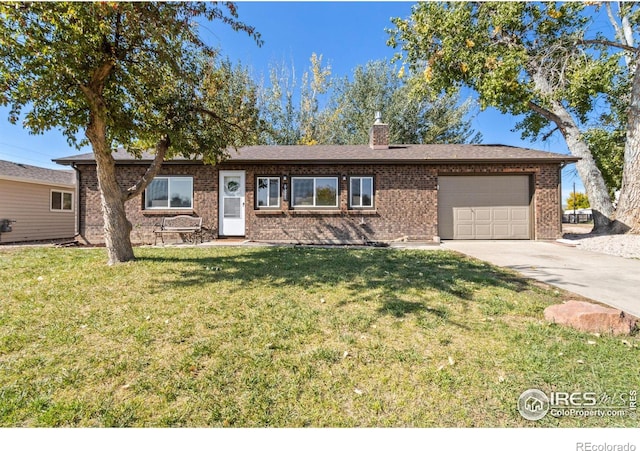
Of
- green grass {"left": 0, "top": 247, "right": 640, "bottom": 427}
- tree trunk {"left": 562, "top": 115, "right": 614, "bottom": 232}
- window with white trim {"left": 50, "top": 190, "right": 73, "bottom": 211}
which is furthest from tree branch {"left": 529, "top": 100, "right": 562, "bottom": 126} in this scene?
window with white trim {"left": 50, "top": 190, "right": 73, "bottom": 211}

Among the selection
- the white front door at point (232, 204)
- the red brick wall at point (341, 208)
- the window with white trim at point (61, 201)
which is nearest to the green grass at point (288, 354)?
the red brick wall at point (341, 208)

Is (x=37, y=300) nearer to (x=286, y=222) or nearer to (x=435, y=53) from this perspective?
(x=286, y=222)

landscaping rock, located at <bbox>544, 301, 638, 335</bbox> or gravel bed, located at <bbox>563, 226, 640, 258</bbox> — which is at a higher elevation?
gravel bed, located at <bbox>563, 226, 640, 258</bbox>

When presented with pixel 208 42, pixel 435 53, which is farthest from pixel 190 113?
pixel 435 53

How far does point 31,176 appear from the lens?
41.8ft

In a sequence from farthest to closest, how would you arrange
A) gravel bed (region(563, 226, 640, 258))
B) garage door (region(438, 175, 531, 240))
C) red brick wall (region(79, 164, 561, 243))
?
garage door (region(438, 175, 531, 240)) < red brick wall (region(79, 164, 561, 243)) < gravel bed (region(563, 226, 640, 258))

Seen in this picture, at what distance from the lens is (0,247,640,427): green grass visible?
1.84 metres

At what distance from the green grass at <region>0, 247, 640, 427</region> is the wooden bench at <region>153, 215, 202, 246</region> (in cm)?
557

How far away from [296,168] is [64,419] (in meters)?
9.26

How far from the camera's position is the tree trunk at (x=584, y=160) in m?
10.8

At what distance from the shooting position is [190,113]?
6383mm

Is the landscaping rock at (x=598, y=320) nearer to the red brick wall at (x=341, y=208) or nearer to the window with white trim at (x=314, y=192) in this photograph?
the red brick wall at (x=341, y=208)

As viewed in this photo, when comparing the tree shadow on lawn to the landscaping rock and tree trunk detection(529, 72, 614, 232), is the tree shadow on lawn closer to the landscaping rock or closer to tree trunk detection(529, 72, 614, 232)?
the landscaping rock

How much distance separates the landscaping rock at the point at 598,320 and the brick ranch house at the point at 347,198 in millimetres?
7203
